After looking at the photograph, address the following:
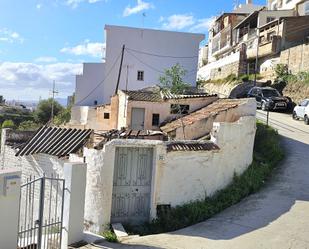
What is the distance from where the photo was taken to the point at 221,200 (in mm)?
11891

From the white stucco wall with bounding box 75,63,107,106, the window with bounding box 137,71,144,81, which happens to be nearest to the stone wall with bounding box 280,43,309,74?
the window with bounding box 137,71,144,81

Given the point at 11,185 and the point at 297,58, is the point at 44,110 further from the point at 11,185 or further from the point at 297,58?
the point at 11,185

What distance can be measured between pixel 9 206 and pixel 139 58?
2776 cm

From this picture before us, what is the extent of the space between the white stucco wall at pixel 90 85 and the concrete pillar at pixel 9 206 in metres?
27.7

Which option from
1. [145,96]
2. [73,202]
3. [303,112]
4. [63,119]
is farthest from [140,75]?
[73,202]

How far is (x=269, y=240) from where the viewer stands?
9.05 m

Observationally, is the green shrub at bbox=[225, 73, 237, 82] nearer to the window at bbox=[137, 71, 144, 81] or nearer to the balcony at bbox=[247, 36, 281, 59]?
the balcony at bbox=[247, 36, 281, 59]

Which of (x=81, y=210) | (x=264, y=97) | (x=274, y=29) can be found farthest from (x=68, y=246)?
(x=274, y=29)

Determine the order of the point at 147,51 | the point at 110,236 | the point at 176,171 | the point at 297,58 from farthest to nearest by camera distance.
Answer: the point at 297,58, the point at 147,51, the point at 176,171, the point at 110,236

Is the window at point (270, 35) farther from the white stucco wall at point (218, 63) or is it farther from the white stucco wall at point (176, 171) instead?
the white stucco wall at point (176, 171)

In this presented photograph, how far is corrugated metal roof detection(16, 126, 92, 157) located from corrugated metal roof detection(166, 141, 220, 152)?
3.84 metres

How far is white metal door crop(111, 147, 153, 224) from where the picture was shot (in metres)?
11.1

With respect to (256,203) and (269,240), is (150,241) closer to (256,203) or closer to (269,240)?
(269,240)

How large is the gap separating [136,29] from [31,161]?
71.1ft
